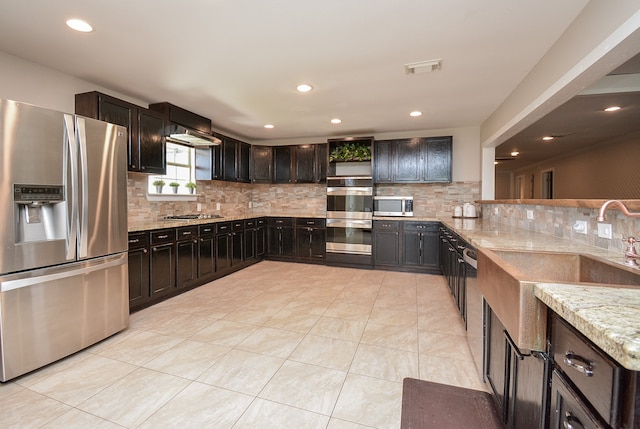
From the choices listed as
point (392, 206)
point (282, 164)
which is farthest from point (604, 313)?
point (282, 164)

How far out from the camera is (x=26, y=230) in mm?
1980

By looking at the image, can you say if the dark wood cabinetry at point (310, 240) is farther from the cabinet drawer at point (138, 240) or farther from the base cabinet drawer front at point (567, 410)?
the base cabinet drawer front at point (567, 410)

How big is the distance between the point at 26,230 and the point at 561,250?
136 inches

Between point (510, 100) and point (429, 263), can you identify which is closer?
point (510, 100)

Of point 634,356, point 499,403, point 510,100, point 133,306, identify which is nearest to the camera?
point 634,356

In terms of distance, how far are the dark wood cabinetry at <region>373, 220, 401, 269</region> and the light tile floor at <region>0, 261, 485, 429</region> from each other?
141 cm

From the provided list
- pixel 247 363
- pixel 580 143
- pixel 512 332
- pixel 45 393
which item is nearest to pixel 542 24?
pixel 512 332

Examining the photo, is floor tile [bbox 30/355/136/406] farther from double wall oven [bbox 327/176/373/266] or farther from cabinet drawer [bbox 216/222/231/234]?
A: double wall oven [bbox 327/176/373/266]

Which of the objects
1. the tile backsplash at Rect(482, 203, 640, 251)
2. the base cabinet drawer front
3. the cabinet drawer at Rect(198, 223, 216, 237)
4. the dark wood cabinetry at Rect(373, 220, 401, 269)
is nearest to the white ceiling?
the tile backsplash at Rect(482, 203, 640, 251)

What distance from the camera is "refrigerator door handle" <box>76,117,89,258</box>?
224 cm

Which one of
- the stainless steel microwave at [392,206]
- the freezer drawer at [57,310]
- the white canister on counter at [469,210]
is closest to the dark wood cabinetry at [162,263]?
the freezer drawer at [57,310]

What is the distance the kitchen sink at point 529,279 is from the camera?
0.99 m

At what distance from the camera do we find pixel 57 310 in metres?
2.13

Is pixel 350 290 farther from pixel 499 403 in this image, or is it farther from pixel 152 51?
pixel 152 51
